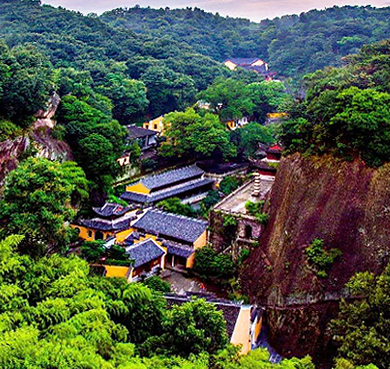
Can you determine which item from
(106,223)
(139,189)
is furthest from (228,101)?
(106,223)

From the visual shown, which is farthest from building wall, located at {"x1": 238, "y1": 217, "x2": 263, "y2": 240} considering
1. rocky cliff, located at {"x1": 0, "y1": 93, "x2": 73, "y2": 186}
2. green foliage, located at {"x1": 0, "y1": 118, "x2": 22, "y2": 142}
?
green foliage, located at {"x1": 0, "y1": 118, "x2": 22, "y2": 142}

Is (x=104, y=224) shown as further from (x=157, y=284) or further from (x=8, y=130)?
(x=8, y=130)

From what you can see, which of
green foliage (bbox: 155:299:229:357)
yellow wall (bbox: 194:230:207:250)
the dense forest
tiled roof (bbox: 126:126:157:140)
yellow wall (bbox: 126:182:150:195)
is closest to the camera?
the dense forest

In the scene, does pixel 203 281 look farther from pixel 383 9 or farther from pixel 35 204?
pixel 383 9

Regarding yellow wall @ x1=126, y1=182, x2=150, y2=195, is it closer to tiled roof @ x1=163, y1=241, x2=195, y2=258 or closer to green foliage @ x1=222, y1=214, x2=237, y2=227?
tiled roof @ x1=163, y1=241, x2=195, y2=258

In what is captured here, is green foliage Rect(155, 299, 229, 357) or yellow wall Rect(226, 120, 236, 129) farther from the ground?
yellow wall Rect(226, 120, 236, 129)

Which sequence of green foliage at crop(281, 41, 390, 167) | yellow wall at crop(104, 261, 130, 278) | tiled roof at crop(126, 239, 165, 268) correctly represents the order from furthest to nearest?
tiled roof at crop(126, 239, 165, 268) < yellow wall at crop(104, 261, 130, 278) < green foliage at crop(281, 41, 390, 167)

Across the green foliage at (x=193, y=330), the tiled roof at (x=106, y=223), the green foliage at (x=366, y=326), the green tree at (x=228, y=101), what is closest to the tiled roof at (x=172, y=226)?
the tiled roof at (x=106, y=223)
